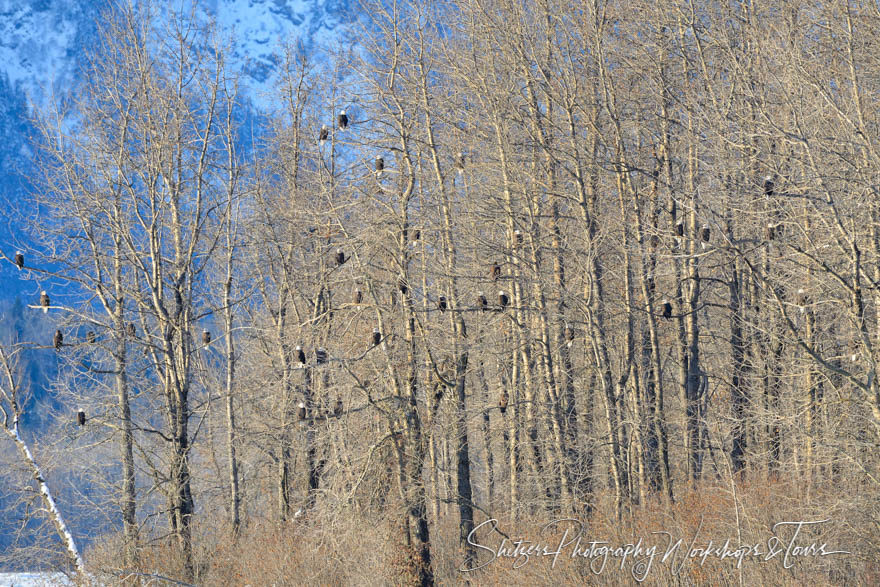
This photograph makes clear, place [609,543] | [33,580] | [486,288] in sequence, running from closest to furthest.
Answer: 1. [609,543]
2. [486,288]
3. [33,580]

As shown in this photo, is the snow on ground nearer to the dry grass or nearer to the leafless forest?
the leafless forest

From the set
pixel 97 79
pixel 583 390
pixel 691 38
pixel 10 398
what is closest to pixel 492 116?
pixel 691 38

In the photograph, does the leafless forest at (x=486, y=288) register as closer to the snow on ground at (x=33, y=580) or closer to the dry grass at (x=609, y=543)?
the dry grass at (x=609, y=543)

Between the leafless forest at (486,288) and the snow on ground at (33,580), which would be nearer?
the leafless forest at (486,288)

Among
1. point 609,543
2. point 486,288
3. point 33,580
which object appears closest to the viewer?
point 609,543

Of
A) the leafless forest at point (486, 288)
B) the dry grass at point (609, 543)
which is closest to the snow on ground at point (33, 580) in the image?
the leafless forest at point (486, 288)

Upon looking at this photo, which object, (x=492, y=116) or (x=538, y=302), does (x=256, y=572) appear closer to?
Answer: (x=538, y=302)

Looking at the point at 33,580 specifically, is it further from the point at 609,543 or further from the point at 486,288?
the point at 609,543

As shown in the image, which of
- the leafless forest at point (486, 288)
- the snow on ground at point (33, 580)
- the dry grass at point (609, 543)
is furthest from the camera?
the snow on ground at point (33, 580)

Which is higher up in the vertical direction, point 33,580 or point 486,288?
point 486,288

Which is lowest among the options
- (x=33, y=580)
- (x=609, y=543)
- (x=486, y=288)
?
(x=33, y=580)

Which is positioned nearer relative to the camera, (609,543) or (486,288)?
(609,543)

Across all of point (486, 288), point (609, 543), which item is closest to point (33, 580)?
point (486, 288)

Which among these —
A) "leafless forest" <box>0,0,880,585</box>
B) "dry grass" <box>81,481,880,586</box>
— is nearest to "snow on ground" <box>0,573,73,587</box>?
"leafless forest" <box>0,0,880,585</box>
